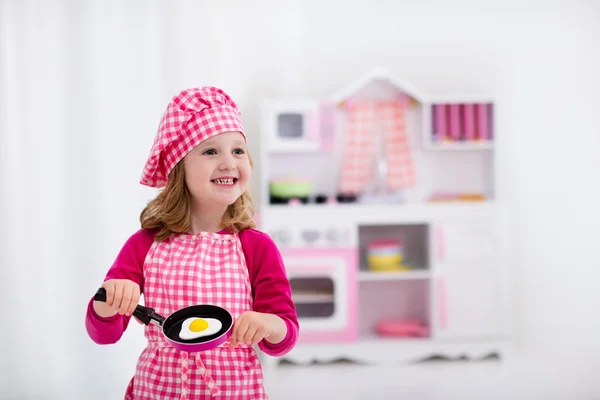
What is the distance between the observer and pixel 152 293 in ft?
4.14

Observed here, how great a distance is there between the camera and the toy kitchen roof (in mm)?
3205

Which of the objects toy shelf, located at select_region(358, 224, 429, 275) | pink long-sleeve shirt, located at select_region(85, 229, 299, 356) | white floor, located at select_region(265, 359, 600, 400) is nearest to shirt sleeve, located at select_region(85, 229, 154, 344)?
pink long-sleeve shirt, located at select_region(85, 229, 299, 356)

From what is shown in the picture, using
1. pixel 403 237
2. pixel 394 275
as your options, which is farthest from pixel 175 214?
pixel 403 237

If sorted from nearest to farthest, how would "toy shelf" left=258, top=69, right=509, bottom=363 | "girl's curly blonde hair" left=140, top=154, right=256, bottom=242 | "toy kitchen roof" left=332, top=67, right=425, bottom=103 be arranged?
"girl's curly blonde hair" left=140, top=154, right=256, bottom=242 → "toy shelf" left=258, top=69, right=509, bottom=363 → "toy kitchen roof" left=332, top=67, right=425, bottom=103

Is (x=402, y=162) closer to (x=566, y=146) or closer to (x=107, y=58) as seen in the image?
(x=566, y=146)

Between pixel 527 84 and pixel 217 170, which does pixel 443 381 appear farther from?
pixel 217 170

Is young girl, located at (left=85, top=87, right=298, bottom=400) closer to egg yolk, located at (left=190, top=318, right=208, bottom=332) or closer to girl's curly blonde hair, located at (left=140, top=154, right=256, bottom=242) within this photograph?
girl's curly blonde hair, located at (left=140, top=154, right=256, bottom=242)

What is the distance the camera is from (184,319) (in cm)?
114

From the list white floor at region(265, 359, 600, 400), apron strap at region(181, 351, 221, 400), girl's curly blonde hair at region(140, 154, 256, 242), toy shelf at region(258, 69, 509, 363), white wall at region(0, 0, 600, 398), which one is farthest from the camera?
white wall at region(0, 0, 600, 398)

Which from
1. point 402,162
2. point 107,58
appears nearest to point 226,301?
point 107,58

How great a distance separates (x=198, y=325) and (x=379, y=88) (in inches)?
100

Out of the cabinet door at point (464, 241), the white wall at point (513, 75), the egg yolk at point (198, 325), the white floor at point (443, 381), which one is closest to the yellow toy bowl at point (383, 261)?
the cabinet door at point (464, 241)

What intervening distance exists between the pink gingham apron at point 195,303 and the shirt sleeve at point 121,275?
20 millimetres

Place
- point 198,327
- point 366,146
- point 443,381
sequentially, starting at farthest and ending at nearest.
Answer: point 366,146 → point 443,381 → point 198,327
